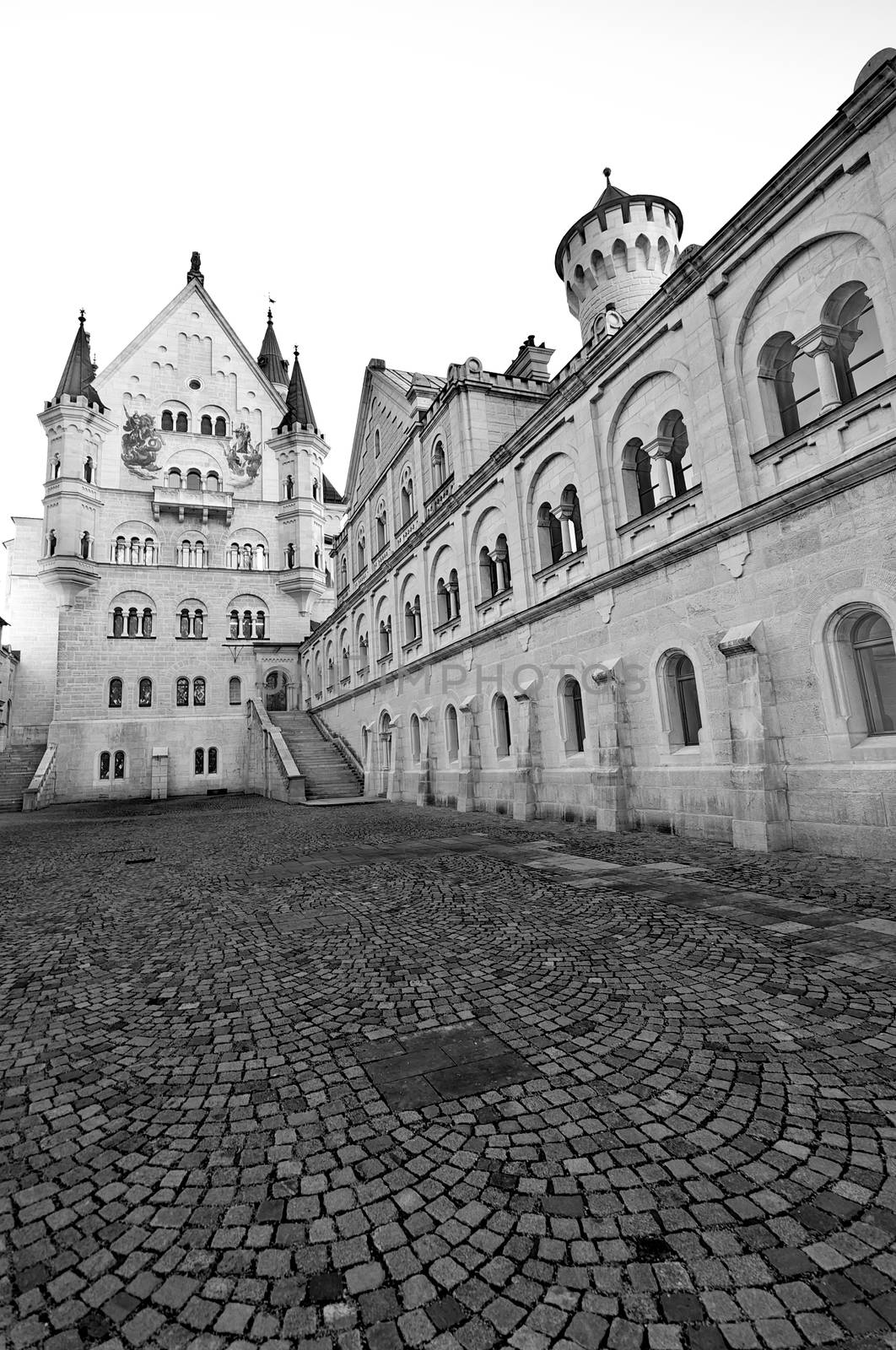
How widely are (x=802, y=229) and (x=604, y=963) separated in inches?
413

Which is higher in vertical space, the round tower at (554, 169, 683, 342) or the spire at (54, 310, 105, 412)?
the spire at (54, 310, 105, 412)

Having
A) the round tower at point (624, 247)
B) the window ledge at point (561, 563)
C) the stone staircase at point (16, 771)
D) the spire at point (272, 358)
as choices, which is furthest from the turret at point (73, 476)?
the window ledge at point (561, 563)

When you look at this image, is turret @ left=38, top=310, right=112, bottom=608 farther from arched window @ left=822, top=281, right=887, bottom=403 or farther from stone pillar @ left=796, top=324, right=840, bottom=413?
arched window @ left=822, top=281, right=887, bottom=403

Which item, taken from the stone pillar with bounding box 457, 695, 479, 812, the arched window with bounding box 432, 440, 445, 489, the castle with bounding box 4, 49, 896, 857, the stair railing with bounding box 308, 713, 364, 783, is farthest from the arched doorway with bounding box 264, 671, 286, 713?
the stone pillar with bounding box 457, 695, 479, 812

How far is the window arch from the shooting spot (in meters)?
11.6

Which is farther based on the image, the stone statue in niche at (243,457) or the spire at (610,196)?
the stone statue in niche at (243,457)

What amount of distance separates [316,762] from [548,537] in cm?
1767

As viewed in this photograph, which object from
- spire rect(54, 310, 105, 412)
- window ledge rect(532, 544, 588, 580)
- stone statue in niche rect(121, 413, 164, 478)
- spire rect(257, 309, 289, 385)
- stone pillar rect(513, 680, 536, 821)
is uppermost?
spire rect(257, 309, 289, 385)

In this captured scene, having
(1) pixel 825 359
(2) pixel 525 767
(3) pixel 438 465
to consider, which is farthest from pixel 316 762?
(1) pixel 825 359

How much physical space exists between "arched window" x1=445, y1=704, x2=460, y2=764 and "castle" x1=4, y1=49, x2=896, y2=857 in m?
0.15

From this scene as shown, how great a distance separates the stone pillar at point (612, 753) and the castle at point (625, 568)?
0.05 m

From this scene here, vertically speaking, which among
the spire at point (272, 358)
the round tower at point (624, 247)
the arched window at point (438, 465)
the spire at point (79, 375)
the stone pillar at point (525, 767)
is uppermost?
the spire at point (272, 358)

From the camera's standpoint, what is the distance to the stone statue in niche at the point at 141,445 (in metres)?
39.4

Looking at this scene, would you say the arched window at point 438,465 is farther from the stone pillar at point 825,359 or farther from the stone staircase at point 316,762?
the stone pillar at point 825,359
